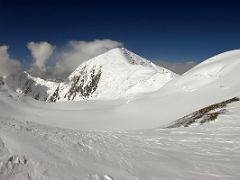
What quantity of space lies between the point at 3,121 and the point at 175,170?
18.4 ft

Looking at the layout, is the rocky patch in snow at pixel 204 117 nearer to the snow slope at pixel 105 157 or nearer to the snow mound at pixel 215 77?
the snow slope at pixel 105 157

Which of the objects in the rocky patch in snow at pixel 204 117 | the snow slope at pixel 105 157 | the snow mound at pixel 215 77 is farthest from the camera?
the snow mound at pixel 215 77

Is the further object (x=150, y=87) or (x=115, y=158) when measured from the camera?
(x=150, y=87)

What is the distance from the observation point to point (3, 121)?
31.9 feet

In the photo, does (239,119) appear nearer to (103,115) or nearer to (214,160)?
(214,160)

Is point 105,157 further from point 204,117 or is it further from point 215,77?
point 215,77

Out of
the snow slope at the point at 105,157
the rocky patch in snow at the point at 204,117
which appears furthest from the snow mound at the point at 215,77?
the snow slope at the point at 105,157

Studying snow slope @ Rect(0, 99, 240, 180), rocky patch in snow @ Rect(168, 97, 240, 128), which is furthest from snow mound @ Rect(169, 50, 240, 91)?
snow slope @ Rect(0, 99, 240, 180)

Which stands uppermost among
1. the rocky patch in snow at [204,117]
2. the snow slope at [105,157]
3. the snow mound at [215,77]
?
the snow mound at [215,77]

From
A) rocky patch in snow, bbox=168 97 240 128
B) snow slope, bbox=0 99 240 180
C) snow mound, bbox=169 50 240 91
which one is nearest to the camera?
snow slope, bbox=0 99 240 180

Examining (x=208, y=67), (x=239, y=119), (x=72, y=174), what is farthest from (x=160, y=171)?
(x=208, y=67)

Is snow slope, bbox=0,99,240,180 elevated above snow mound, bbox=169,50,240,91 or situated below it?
below

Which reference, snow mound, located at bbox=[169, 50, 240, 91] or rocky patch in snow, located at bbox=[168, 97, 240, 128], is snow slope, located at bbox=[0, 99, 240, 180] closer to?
rocky patch in snow, located at bbox=[168, 97, 240, 128]

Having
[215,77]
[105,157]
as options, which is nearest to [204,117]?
[105,157]
